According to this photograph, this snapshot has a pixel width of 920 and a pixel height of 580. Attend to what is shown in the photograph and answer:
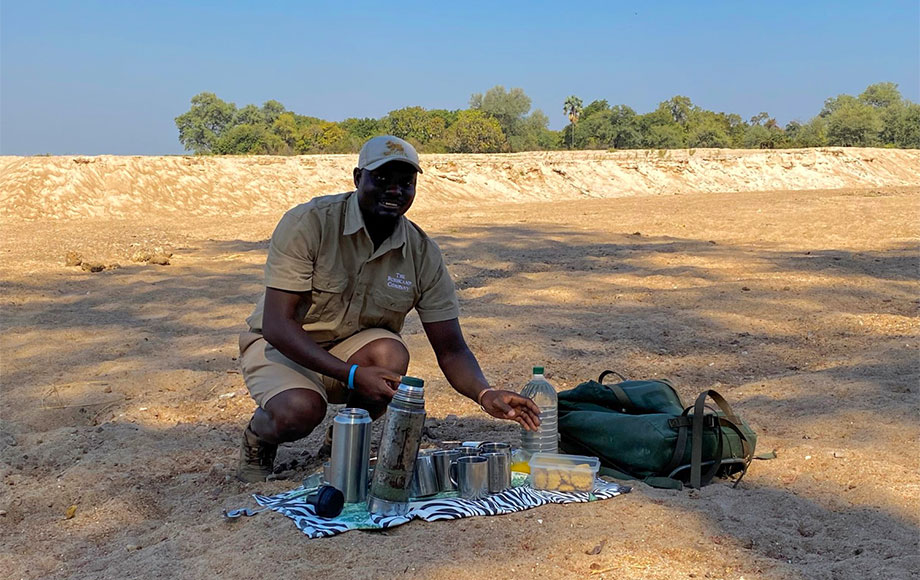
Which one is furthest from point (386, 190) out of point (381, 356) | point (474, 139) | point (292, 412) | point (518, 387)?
point (474, 139)

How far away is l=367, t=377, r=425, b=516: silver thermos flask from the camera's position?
304cm

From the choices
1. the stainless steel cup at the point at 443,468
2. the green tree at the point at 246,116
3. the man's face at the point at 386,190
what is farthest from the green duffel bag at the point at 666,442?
the green tree at the point at 246,116

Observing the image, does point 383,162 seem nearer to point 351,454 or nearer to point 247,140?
point 351,454

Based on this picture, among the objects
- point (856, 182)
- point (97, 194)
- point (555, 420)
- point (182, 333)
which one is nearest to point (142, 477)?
point (555, 420)

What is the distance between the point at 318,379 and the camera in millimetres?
3721

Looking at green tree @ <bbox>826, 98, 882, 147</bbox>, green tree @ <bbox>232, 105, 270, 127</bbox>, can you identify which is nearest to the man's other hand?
green tree @ <bbox>826, 98, 882, 147</bbox>

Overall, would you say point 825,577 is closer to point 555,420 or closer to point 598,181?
point 555,420

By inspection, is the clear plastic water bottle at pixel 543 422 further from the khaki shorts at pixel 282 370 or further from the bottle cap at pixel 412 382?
the bottle cap at pixel 412 382

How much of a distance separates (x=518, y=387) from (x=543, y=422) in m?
1.51

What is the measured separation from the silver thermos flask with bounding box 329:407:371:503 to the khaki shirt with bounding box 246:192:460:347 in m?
0.60

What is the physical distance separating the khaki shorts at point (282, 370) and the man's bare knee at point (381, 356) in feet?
0.08

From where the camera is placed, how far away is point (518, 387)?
5391 millimetres

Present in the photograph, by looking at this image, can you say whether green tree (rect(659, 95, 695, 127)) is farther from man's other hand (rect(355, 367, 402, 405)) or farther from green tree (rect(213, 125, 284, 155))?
man's other hand (rect(355, 367, 402, 405))

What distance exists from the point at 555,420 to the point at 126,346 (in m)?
4.18
